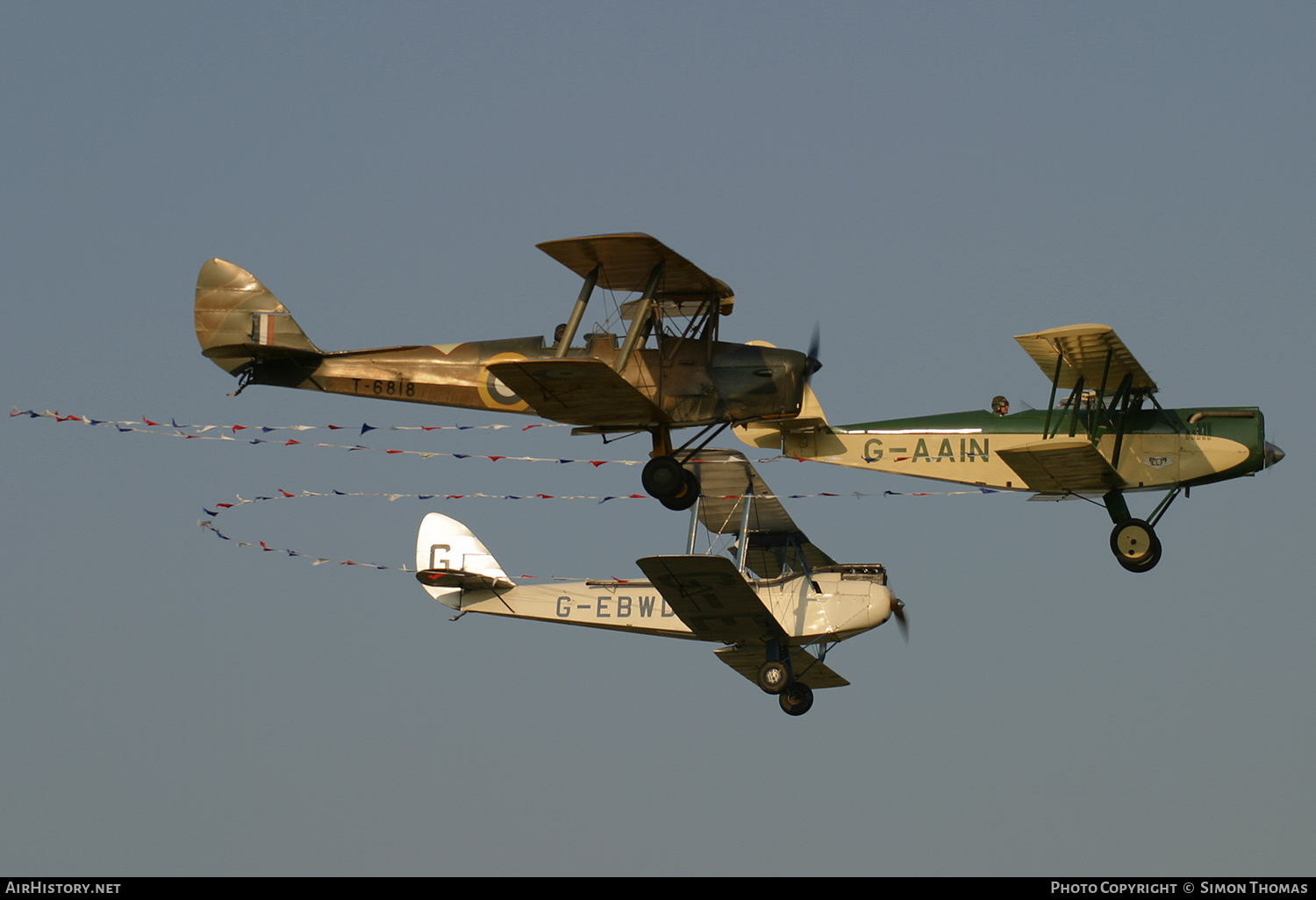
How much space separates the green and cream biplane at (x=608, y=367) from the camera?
64.4 feet

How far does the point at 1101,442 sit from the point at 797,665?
6.96 metres

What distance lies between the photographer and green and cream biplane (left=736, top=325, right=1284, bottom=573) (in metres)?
23.0

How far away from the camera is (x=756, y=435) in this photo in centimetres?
2722

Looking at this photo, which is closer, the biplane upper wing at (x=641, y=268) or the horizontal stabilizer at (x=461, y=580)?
the biplane upper wing at (x=641, y=268)

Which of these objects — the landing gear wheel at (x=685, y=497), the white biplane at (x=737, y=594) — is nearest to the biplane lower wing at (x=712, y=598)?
the white biplane at (x=737, y=594)

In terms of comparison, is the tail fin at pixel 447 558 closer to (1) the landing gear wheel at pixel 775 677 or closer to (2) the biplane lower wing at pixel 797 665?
(2) the biplane lower wing at pixel 797 665

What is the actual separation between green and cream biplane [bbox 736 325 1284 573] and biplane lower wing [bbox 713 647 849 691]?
13.7 ft

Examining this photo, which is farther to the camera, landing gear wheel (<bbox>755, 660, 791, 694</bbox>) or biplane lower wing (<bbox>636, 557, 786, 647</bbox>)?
landing gear wheel (<bbox>755, 660, 791, 694</bbox>)

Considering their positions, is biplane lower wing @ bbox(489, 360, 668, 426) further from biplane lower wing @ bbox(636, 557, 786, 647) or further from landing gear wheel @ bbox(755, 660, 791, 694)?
landing gear wheel @ bbox(755, 660, 791, 694)

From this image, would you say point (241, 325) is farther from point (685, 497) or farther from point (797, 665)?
point (797, 665)

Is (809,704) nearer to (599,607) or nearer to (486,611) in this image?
(599,607)

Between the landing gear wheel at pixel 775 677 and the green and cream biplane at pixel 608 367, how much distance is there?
18.2ft

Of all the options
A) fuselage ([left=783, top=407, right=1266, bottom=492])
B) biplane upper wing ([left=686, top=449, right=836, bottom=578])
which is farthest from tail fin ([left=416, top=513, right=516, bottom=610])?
fuselage ([left=783, top=407, right=1266, bottom=492])

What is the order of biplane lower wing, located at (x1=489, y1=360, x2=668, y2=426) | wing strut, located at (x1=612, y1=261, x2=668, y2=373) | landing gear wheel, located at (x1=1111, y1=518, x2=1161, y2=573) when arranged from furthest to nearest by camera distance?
landing gear wheel, located at (x1=1111, y1=518, x2=1161, y2=573) < wing strut, located at (x1=612, y1=261, x2=668, y2=373) < biplane lower wing, located at (x1=489, y1=360, x2=668, y2=426)
